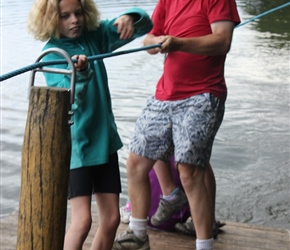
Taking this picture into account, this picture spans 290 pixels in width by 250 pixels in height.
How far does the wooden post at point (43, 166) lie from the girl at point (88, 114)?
709mm

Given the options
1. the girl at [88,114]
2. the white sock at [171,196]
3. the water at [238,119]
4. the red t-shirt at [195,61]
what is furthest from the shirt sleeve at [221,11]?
the water at [238,119]

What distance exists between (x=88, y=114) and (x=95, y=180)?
12.8 inches

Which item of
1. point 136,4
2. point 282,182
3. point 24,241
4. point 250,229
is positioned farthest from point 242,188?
point 136,4

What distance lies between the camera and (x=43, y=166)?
7.36 ft

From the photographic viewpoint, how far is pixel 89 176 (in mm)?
3115

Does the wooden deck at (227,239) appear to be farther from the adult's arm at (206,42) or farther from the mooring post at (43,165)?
the mooring post at (43,165)

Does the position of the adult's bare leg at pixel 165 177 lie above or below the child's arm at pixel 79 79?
below

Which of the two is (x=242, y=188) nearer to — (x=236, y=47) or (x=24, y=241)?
(x=24, y=241)

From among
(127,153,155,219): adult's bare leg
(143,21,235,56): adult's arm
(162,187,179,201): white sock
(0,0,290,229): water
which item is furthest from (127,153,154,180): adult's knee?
(0,0,290,229): water

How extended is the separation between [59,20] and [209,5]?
2.59 ft

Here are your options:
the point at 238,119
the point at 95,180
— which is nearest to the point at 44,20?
the point at 95,180

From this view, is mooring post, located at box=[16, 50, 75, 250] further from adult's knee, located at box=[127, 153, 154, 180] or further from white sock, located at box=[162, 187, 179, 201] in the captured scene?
white sock, located at box=[162, 187, 179, 201]

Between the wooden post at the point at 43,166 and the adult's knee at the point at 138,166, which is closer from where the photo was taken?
the wooden post at the point at 43,166

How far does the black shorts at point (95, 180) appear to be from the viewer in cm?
309
